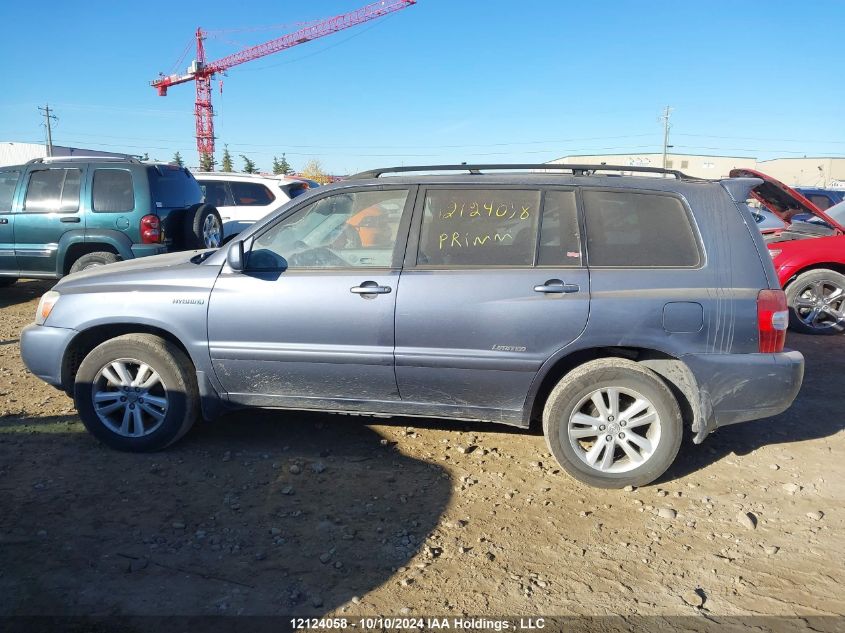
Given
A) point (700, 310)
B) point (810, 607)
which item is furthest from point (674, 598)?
point (700, 310)

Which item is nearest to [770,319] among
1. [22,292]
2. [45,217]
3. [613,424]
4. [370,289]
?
[613,424]

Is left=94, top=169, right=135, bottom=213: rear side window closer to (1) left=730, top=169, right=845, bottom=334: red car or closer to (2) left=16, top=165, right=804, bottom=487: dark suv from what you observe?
(2) left=16, top=165, right=804, bottom=487: dark suv

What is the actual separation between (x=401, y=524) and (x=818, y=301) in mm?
6458

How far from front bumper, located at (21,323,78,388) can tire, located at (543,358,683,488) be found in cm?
311

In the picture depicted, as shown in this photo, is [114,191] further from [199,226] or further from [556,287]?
[556,287]

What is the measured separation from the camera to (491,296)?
374 cm

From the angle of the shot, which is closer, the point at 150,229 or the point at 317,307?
the point at 317,307

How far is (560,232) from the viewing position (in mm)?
3848

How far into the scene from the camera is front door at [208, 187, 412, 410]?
3.88 metres

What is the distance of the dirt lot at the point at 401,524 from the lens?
2822 mm

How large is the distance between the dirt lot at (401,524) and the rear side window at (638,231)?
1.34 metres

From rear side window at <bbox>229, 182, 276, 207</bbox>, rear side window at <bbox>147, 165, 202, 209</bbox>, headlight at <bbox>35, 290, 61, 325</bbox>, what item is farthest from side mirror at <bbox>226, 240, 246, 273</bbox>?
rear side window at <bbox>229, 182, 276, 207</bbox>

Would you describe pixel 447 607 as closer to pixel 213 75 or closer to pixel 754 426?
pixel 754 426

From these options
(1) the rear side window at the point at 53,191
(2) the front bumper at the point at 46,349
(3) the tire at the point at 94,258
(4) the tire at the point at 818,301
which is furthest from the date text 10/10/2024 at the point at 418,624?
(1) the rear side window at the point at 53,191
